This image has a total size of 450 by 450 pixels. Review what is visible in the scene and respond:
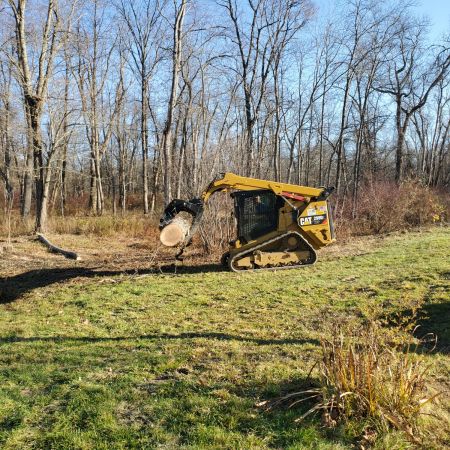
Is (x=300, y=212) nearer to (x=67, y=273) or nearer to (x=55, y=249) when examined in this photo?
(x=67, y=273)

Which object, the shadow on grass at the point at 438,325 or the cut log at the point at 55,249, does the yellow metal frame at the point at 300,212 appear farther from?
the cut log at the point at 55,249

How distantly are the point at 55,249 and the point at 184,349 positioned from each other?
953 centimetres

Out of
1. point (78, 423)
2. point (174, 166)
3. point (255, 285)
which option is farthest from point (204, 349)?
point (174, 166)

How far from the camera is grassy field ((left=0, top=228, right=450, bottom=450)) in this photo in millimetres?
3006

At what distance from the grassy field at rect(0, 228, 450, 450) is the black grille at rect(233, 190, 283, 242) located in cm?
94

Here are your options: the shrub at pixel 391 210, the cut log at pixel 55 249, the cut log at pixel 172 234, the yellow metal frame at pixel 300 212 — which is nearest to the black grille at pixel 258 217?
the yellow metal frame at pixel 300 212

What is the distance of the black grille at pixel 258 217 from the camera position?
8977 millimetres

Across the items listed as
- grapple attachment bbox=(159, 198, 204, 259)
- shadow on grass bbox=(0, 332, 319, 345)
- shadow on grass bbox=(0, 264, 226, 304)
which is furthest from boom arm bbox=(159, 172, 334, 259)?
shadow on grass bbox=(0, 332, 319, 345)

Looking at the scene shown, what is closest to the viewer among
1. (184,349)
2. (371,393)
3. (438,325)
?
(371,393)

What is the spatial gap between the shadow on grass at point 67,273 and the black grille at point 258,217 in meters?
1.03

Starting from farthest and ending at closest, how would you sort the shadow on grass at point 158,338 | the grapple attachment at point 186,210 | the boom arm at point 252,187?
the boom arm at point 252,187 < the grapple attachment at point 186,210 < the shadow on grass at point 158,338

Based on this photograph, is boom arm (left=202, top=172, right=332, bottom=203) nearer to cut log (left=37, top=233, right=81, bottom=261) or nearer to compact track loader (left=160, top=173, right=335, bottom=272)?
compact track loader (left=160, top=173, right=335, bottom=272)

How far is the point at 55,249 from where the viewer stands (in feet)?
42.3

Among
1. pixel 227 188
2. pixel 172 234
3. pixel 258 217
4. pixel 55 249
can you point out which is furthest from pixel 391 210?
pixel 55 249
